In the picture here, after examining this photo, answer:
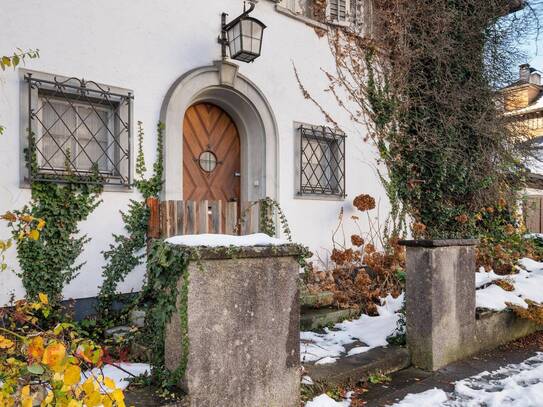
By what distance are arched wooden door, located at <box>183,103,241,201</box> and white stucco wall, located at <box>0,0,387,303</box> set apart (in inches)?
24.4

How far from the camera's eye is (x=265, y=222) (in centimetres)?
554

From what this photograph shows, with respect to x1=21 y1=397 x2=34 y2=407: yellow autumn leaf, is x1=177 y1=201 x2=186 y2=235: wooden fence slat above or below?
above

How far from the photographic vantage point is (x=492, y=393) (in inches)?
130

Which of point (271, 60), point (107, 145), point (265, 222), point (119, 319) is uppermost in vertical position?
point (271, 60)

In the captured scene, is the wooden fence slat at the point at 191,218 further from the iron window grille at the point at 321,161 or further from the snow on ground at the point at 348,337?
the iron window grille at the point at 321,161

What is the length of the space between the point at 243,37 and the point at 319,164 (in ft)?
7.32

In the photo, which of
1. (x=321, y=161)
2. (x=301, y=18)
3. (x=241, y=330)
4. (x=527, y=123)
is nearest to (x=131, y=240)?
(x=241, y=330)

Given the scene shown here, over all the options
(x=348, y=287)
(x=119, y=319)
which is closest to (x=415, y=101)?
(x=348, y=287)

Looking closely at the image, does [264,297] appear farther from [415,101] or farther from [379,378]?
[415,101]

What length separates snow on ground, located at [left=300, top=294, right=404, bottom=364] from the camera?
3.82 m

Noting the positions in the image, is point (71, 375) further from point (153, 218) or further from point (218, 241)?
point (153, 218)

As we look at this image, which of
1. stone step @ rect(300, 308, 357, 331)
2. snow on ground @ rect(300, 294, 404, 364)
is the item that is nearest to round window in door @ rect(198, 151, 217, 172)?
stone step @ rect(300, 308, 357, 331)

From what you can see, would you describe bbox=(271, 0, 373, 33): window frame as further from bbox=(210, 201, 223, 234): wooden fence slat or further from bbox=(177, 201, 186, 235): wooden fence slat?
bbox=(177, 201, 186, 235): wooden fence slat

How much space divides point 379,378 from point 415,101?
5.32 m
